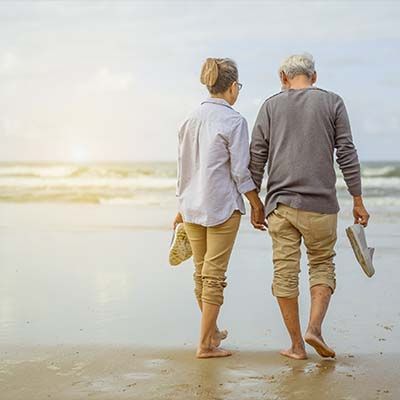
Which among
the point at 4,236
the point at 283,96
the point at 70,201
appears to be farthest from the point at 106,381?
the point at 70,201

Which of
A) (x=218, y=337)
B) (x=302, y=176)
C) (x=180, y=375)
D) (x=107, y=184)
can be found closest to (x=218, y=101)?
(x=302, y=176)

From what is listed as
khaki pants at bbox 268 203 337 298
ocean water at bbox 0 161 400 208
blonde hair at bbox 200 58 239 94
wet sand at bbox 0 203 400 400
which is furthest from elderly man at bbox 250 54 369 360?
ocean water at bbox 0 161 400 208

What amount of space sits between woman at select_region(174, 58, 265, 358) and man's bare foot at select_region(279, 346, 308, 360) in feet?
1.01

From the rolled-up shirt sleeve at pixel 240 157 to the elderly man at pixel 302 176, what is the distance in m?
0.09

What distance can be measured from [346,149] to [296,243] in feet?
1.79

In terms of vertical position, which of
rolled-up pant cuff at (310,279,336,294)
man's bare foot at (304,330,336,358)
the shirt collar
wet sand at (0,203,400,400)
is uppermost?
the shirt collar

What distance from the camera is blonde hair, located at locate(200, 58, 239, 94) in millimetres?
4246

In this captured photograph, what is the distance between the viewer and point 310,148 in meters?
4.14

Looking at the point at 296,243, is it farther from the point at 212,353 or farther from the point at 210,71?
the point at 210,71

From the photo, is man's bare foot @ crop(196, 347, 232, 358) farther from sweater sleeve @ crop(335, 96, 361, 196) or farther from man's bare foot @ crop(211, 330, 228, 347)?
sweater sleeve @ crop(335, 96, 361, 196)

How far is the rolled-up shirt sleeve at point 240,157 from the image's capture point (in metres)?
4.15

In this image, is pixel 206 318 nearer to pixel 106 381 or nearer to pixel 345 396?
pixel 106 381

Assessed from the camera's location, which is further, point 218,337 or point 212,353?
point 218,337

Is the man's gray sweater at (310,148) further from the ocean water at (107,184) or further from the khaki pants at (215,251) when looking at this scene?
the ocean water at (107,184)
